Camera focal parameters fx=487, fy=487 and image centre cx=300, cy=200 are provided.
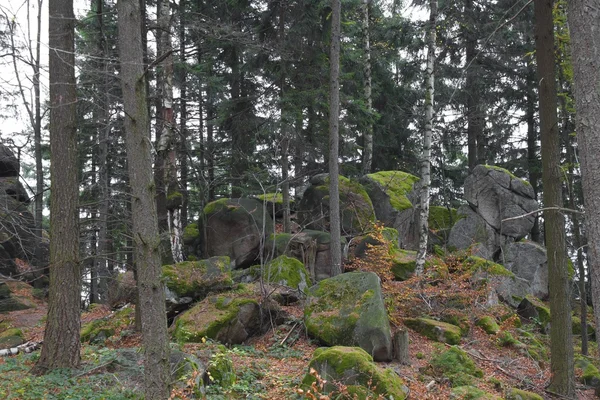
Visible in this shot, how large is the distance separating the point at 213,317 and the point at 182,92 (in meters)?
12.3

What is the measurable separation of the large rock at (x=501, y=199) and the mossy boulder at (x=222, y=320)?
38.5ft

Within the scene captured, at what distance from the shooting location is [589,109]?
179 inches

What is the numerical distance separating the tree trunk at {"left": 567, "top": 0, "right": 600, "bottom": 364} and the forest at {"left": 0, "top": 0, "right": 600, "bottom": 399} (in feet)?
0.05

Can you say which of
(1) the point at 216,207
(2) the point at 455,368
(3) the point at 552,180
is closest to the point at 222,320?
(2) the point at 455,368

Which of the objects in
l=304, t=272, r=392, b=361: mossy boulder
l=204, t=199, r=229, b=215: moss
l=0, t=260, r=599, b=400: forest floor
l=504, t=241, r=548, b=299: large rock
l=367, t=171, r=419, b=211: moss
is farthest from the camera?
l=367, t=171, r=419, b=211: moss

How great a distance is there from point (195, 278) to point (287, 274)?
266 centimetres

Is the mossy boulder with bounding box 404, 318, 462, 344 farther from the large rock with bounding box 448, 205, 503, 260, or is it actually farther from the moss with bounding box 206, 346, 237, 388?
the large rock with bounding box 448, 205, 503, 260

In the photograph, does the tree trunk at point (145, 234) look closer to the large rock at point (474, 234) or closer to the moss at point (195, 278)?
the moss at point (195, 278)

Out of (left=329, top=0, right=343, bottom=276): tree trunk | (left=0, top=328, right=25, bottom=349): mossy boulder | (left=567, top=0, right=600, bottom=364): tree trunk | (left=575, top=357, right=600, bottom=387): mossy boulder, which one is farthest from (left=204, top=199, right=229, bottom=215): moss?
(left=567, top=0, right=600, bottom=364): tree trunk

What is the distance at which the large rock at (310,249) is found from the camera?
15.1 metres

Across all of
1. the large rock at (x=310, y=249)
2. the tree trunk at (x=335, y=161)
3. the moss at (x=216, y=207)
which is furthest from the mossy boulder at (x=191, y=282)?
the moss at (x=216, y=207)

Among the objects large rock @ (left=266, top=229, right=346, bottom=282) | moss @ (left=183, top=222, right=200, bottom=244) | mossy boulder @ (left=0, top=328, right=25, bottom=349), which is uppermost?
moss @ (left=183, top=222, right=200, bottom=244)

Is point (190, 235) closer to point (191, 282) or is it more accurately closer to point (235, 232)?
point (235, 232)

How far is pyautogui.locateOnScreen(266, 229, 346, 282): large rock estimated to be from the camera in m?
15.1
